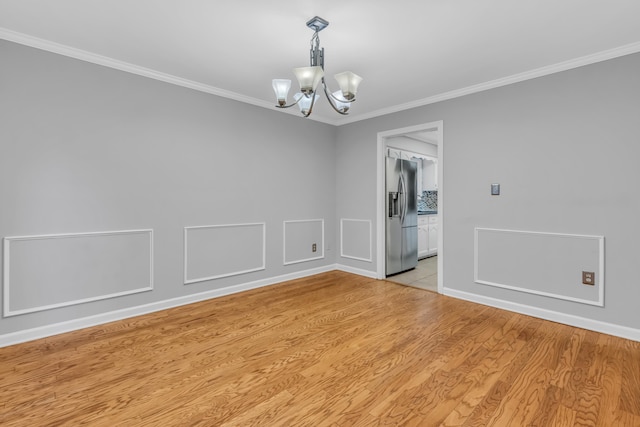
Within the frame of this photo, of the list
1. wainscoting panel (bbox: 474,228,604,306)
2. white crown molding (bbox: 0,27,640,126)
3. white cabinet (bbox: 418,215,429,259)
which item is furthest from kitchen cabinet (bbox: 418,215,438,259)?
white crown molding (bbox: 0,27,640,126)

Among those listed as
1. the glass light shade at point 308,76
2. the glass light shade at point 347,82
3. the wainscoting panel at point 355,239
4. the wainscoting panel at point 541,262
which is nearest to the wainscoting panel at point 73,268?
the glass light shade at point 308,76

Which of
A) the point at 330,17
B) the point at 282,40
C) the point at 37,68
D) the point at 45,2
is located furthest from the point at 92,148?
the point at 330,17

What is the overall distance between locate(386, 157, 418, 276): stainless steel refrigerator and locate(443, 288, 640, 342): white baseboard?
1.15 meters

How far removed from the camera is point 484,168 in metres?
3.40

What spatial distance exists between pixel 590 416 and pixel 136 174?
3856mm

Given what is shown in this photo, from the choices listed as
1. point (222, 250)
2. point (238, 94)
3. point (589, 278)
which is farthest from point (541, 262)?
point (238, 94)

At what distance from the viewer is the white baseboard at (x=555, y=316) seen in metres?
2.57

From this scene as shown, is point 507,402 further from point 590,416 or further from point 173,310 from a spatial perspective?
point 173,310

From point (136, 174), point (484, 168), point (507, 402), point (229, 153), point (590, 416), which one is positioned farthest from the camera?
point (229, 153)

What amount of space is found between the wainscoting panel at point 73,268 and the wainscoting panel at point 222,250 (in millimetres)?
422

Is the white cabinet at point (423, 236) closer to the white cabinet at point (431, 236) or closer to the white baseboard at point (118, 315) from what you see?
the white cabinet at point (431, 236)

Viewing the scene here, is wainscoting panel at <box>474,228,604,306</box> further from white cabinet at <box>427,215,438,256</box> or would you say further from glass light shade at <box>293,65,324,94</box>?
white cabinet at <box>427,215,438,256</box>

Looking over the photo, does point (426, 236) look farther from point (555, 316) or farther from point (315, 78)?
point (315, 78)

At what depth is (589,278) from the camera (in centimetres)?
275
